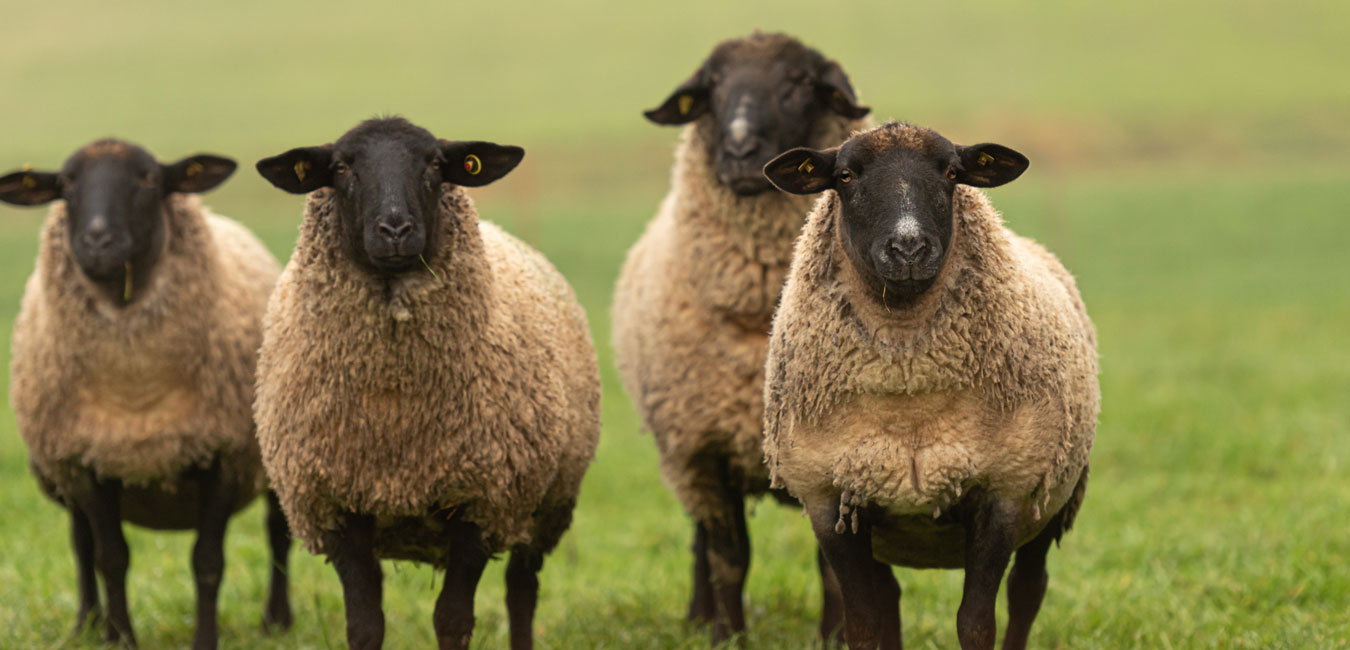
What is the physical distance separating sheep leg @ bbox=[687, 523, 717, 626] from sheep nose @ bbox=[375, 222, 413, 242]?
9.22 feet

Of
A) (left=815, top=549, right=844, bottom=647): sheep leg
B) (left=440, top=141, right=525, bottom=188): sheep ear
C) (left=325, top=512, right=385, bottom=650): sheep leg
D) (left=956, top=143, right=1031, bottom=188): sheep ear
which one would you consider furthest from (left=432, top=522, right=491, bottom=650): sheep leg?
(left=956, top=143, right=1031, bottom=188): sheep ear

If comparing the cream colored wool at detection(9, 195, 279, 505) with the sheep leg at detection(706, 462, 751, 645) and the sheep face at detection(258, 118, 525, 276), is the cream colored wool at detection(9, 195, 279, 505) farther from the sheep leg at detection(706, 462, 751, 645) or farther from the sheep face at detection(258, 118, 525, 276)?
the sheep leg at detection(706, 462, 751, 645)

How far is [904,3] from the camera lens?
248 ft

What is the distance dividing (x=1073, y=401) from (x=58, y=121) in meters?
60.8

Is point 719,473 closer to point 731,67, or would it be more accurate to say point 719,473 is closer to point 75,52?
point 731,67

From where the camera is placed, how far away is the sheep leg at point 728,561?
6.70 meters

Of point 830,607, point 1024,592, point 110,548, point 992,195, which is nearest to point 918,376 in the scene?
point 1024,592

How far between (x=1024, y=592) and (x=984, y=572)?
38.5 inches

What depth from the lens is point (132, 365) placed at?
21.6ft

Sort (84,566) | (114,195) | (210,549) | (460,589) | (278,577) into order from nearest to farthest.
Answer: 1. (460,589)
2. (114,195)
3. (210,549)
4. (84,566)
5. (278,577)

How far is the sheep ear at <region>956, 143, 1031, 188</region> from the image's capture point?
4.96m

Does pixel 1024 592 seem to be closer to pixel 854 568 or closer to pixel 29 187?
pixel 854 568

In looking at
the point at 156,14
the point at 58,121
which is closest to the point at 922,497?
the point at 58,121

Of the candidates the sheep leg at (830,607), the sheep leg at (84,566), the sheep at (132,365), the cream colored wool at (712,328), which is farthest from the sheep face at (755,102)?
the sheep leg at (84,566)
